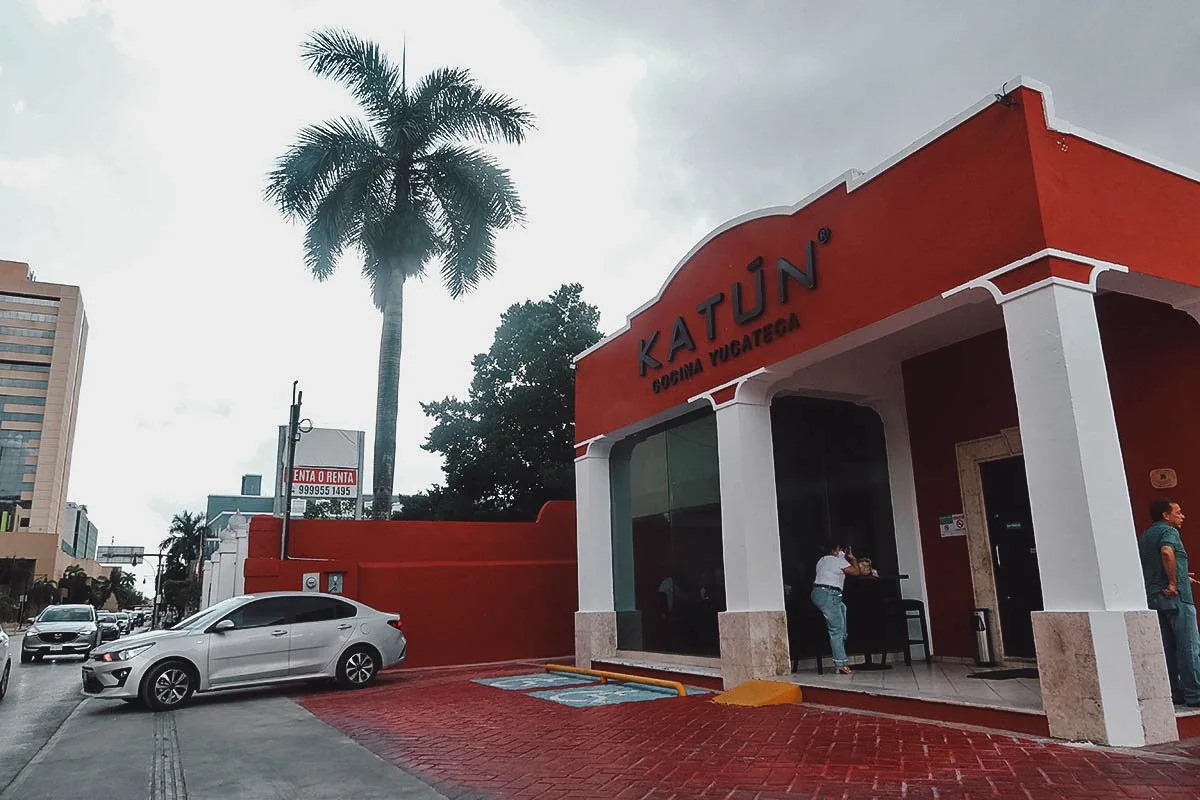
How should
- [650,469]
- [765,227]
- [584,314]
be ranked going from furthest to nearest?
[584,314] < [650,469] < [765,227]

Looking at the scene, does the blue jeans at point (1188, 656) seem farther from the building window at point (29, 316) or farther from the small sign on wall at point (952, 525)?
the building window at point (29, 316)

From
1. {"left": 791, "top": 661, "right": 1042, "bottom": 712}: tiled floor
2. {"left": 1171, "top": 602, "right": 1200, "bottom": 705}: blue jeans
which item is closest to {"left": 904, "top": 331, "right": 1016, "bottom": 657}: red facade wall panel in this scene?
{"left": 791, "top": 661, "right": 1042, "bottom": 712}: tiled floor

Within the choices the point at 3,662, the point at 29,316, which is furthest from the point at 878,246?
the point at 29,316

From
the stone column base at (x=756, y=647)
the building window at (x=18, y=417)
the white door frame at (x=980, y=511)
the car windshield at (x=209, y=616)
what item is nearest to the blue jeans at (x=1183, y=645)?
the white door frame at (x=980, y=511)

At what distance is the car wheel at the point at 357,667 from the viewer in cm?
1141

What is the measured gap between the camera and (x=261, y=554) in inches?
570

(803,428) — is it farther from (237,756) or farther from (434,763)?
(237,756)

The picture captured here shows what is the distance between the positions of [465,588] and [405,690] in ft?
14.2

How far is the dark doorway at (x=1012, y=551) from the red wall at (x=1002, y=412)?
0.41 m

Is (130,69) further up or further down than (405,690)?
further up

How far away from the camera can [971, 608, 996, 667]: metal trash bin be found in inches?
362

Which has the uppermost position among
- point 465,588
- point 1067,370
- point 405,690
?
point 1067,370

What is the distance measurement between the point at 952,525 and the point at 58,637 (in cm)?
2171

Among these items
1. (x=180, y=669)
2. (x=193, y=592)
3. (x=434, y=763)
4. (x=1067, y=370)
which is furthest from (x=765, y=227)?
(x=193, y=592)
